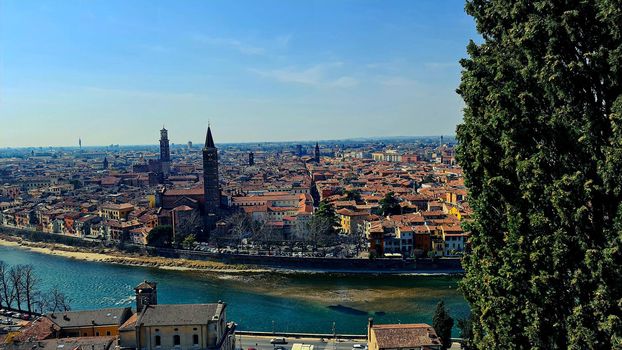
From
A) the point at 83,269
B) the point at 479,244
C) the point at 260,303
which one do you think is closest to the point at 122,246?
the point at 83,269

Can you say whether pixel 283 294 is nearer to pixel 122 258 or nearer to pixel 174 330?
pixel 174 330

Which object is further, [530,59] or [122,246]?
[122,246]

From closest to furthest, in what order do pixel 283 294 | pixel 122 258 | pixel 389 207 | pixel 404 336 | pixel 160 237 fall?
1. pixel 404 336
2. pixel 283 294
3. pixel 122 258
4. pixel 160 237
5. pixel 389 207

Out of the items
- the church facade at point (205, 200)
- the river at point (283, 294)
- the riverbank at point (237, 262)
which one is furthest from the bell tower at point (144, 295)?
the church facade at point (205, 200)

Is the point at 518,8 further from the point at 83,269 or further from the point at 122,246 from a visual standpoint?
the point at 122,246

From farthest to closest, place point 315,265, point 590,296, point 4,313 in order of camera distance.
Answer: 1. point 315,265
2. point 4,313
3. point 590,296

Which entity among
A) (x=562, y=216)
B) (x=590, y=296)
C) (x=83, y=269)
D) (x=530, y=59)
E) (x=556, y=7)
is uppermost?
(x=556, y=7)

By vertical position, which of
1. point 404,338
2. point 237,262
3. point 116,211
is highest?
point 116,211

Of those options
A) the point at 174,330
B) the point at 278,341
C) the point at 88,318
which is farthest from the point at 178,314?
the point at 88,318
